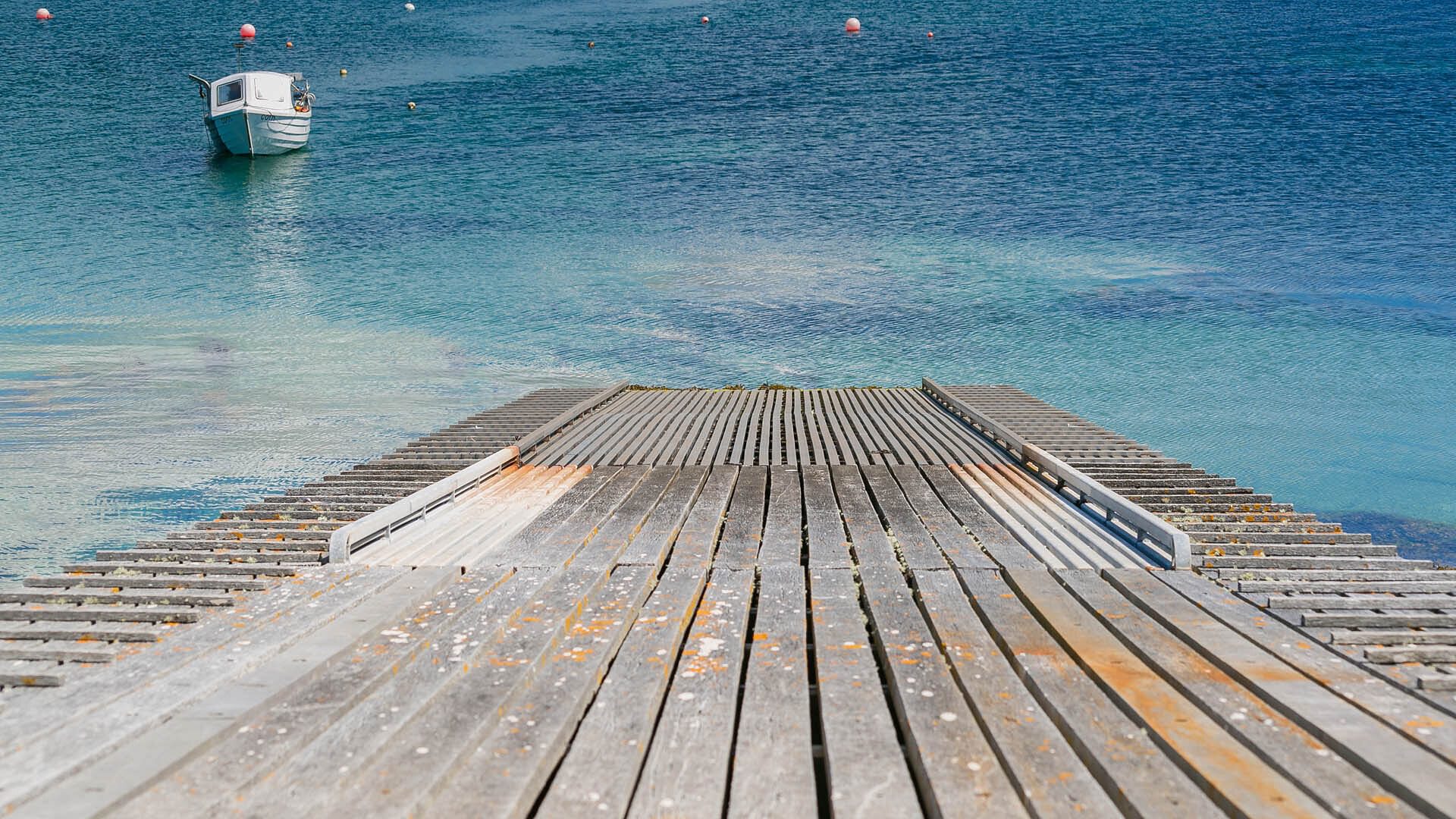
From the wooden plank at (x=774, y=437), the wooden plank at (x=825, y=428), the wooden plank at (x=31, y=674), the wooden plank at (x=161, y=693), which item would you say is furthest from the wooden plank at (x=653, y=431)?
the wooden plank at (x=31, y=674)

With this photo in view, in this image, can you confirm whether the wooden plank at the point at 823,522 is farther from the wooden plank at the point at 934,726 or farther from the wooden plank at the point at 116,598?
the wooden plank at the point at 116,598

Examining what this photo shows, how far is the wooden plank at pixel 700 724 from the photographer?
6.61 ft

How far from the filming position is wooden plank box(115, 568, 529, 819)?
6.68 ft

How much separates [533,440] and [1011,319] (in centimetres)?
1479

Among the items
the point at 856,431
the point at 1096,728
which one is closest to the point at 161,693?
the point at 1096,728

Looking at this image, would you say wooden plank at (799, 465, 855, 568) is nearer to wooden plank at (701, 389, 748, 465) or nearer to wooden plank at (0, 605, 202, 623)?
wooden plank at (701, 389, 748, 465)

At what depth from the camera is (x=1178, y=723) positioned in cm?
237

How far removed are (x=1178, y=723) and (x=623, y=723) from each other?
53.0 inches

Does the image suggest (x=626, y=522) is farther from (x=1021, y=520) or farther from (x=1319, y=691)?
(x=1319, y=691)

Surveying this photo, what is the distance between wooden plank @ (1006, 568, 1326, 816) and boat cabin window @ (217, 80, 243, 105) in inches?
1292

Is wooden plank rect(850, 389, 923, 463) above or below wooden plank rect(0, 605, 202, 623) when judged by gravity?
above

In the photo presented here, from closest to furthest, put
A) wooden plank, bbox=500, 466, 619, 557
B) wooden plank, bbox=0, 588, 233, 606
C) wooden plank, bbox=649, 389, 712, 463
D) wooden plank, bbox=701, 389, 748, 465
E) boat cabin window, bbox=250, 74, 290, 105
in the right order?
wooden plank, bbox=0, 588, 233, 606 → wooden plank, bbox=500, 466, 619, 557 → wooden plank, bbox=701, 389, 748, 465 → wooden plank, bbox=649, 389, 712, 463 → boat cabin window, bbox=250, 74, 290, 105

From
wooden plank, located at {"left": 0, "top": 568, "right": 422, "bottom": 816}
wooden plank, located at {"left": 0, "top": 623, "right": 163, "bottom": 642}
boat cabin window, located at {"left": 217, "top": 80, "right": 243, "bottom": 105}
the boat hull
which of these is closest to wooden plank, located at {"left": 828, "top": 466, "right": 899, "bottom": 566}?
wooden plank, located at {"left": 0, "top": 568, "right": 422, "bottom": 816}

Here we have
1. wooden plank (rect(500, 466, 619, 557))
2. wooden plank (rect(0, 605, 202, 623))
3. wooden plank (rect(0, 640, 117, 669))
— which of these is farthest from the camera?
wooden plank (rect(500, 466, 619, 557))
